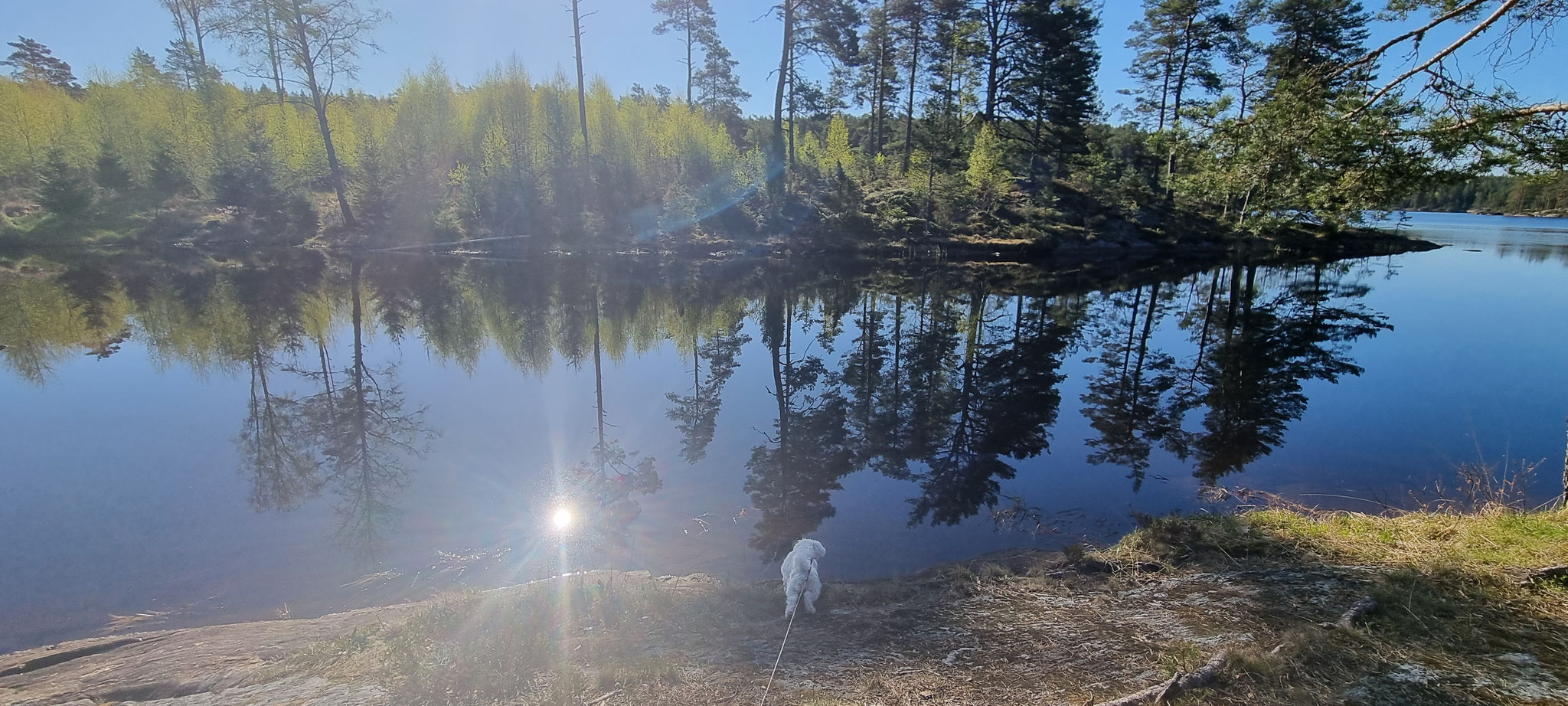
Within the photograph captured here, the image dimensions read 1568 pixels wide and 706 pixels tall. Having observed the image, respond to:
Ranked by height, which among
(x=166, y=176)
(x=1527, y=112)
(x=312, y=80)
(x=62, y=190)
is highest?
(x=312, y=80)

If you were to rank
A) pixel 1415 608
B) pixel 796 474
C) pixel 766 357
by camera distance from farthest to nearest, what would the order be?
pixel 766 357
pixel 796 474
pixel 1415 608

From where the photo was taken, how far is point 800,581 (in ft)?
15.1

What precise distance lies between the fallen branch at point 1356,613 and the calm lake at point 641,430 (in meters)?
2.63

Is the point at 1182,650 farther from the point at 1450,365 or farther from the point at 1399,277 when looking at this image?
the point at 1399,277

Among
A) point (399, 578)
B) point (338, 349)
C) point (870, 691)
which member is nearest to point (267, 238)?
point (338, 349)

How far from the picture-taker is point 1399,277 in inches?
1147

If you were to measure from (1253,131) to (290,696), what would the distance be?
28.9ft

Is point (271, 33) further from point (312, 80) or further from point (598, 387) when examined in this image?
point (598, 387)

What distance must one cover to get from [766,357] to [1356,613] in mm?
10705

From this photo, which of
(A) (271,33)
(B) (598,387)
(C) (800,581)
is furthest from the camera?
(A) (271,33)

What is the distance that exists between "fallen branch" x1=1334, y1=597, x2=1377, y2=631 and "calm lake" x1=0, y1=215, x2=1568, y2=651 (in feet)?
8.64

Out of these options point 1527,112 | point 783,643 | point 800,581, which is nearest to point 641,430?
point 800,581

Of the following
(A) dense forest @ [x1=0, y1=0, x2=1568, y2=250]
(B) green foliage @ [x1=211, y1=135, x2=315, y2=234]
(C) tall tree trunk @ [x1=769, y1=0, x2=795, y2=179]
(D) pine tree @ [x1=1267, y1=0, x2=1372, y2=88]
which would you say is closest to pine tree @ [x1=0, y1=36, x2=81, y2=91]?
(A) dense forest @ [x1=0, y1=0, x2=1568, y2=250]

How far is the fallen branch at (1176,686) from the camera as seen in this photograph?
9.64 feet
